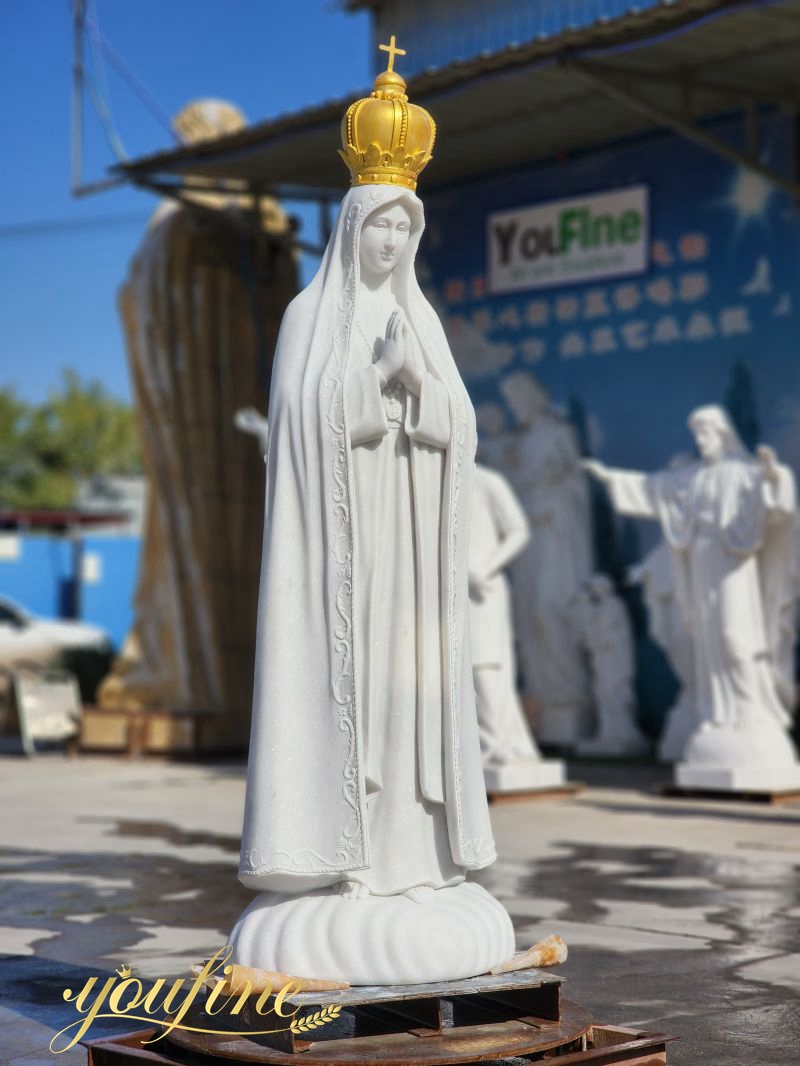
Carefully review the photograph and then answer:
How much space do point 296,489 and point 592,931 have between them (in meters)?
2.72

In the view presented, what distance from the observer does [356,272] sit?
15.8 ft

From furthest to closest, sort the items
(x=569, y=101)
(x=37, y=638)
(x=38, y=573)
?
(x=38, y=573) < (x=37, y=638) < (x=569, y=101)

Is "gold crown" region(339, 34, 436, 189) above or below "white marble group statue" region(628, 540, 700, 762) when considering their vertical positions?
above

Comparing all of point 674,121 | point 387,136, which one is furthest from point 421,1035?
point 674,121

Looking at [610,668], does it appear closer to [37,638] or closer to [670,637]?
[670,637]

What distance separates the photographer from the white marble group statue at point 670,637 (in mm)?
13250

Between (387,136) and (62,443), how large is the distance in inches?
1896

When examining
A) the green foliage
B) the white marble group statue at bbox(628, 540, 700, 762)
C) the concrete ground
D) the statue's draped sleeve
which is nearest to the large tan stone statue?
the concrete ground

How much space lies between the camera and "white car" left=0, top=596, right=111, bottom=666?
21.0 m

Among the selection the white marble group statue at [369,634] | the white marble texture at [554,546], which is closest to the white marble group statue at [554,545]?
the white marble texture at [554,546]

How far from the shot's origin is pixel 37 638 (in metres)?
21.4

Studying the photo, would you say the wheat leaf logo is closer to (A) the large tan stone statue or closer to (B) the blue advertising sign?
(B) the blue advertising sign

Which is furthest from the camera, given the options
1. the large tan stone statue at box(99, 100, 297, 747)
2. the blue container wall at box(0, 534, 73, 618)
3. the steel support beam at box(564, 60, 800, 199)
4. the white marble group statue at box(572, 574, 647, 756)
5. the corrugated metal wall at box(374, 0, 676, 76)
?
the blue container wall at box(0, 534, 73, 618)

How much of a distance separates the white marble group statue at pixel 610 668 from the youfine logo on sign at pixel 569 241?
275 centimetres
